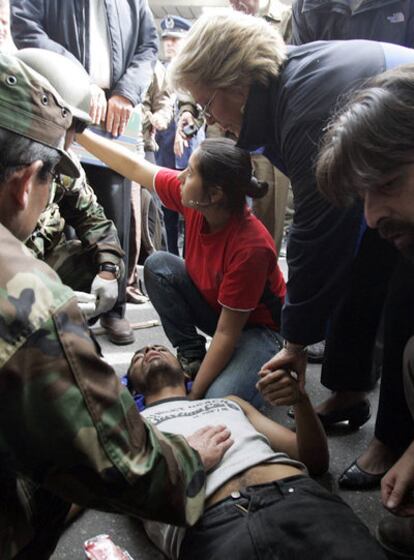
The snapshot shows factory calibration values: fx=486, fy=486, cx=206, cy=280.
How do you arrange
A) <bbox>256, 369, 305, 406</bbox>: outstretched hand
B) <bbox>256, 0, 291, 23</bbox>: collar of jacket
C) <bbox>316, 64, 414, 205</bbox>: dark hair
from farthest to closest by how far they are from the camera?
<bbox>256, 0, 291, 23</bbox>: collar of jacket
<bbox>256, 369, 305, 406</bbox>: outstretched hand
<bbox>316, 64, 414, 205</bbox>: dark hair

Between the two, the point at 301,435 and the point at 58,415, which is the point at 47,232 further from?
the point at 58,415

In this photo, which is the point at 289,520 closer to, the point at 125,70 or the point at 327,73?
the point at 327,73

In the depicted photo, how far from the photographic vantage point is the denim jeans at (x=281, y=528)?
0.87 m

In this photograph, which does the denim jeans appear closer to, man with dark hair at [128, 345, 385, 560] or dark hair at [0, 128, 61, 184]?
man with dark hair at [128, 345, 385, 560]

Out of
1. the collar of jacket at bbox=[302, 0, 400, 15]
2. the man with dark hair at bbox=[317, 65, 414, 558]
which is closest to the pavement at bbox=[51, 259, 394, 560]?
the man with dark hair at bbox=[317, 65, 414, 558]

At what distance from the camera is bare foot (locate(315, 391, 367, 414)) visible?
5.14 feet

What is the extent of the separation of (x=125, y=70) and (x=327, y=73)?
4.12 feet

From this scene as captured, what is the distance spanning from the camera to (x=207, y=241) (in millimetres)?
1692

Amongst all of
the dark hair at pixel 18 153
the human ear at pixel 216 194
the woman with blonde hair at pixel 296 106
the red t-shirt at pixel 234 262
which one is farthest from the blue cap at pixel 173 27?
the dark hair at pixel 18 153

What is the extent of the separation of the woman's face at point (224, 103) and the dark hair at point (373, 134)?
352mm

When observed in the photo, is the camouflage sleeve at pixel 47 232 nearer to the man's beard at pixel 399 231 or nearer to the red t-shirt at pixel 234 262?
the red t-shirt at pixel 234 262

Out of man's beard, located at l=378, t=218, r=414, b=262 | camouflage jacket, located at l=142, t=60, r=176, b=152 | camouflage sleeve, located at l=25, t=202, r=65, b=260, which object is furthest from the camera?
camouflage jacket, located at l=142, t=60, r=176, b=152

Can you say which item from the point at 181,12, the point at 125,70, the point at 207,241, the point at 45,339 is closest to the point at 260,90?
the point at 207,241

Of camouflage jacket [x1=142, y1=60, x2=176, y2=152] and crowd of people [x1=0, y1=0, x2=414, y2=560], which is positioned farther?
camouflage jacket [x1=142, y1=60, x2=176, y2=152]
